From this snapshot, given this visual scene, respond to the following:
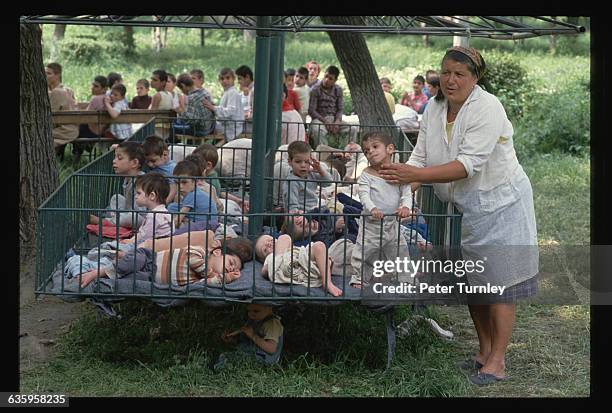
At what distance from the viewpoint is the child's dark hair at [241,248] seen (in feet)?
21.3

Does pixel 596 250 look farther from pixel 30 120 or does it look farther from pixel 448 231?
pixel 30 120

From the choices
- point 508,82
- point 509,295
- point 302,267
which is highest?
point 508,82

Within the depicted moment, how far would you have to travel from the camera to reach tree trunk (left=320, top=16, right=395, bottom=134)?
12.4m

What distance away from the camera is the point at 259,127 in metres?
6.99

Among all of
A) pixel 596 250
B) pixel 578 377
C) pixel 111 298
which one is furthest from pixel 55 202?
pixel 596 250

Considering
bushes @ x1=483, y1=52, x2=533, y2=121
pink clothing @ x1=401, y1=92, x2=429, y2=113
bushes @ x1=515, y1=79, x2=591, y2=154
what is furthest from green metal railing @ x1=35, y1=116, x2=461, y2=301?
bushes @ x1=483, y1=52, x2=533, y2=121

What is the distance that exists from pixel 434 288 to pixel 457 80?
1224mm

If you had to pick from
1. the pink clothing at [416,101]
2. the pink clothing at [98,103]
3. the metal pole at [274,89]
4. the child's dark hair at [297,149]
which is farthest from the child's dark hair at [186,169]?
the pink clothing at [416,101]

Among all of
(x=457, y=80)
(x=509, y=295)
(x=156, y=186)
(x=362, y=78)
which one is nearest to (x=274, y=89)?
(x=156, y=186)

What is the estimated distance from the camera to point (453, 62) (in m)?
6.14

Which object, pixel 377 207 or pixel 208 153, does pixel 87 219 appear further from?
pixel 377 207

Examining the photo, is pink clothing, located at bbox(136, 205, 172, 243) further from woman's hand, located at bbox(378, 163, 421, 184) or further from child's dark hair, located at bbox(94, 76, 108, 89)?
child's dark hair, located at bbox(94, 76, 108, 89)

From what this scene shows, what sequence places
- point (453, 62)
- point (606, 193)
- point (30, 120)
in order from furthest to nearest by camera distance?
point (30, 120) < point (606, 193) < point (453, 62)

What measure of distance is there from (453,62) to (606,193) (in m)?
2.02
